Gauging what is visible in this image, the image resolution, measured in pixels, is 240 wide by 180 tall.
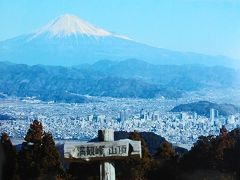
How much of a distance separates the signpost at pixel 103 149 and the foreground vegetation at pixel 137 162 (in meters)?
2.90

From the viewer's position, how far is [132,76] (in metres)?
10.7

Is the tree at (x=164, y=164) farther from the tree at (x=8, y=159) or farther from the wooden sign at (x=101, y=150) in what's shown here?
the wooden sign at (x=101, y=150)

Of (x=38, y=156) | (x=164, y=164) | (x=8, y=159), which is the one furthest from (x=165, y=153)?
(x=8, y=159)

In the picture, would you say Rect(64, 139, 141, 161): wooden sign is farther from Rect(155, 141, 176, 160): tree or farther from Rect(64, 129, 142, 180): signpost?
Rect(155, 141, 176, 160): tree

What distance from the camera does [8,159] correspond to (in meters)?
7.56

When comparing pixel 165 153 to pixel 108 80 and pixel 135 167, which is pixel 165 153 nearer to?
pixel 135 167

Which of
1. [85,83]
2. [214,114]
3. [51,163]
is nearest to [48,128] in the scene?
[51,163]

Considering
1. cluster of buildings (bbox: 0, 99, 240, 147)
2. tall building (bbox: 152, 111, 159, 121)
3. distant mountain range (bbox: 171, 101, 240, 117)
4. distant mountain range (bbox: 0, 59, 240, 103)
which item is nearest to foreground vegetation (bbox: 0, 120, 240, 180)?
cluster of buildings (bbox: 0, 99, 240, 147)

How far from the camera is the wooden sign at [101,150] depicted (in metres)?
4.14

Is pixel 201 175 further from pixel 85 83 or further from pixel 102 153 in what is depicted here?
pixel 102 153

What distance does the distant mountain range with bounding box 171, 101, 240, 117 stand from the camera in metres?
Answer: 10.1

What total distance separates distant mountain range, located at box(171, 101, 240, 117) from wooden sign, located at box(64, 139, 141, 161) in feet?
19.8

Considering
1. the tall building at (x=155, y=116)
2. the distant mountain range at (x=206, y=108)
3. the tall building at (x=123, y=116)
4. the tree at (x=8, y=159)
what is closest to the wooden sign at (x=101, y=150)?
the tree at (x=8, y=159)

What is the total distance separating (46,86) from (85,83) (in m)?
0.58
